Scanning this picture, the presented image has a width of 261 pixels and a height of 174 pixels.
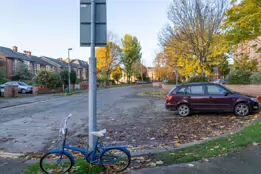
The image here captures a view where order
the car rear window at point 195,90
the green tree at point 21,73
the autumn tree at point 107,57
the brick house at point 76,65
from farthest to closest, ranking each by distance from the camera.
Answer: the brick house at point 76,65, the autumn tree at point 107,57, the green tree at point 21,73, the car rear window at point 195,90

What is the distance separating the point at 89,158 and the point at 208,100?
754 cm

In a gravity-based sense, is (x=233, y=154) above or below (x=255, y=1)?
below

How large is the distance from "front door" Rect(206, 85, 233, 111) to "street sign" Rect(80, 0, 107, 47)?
24.4 ft

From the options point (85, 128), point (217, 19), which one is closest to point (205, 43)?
point (217, 19)

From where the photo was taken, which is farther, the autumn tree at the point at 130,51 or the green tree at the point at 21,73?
the autumn tree at the point at 130,51

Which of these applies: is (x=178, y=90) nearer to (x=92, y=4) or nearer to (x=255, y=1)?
(x=255, y=1)

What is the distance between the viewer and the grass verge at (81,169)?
3.95m

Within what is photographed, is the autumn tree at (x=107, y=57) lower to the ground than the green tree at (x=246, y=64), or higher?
higher

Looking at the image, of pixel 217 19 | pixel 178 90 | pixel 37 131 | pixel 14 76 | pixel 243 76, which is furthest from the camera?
pixel 14 76

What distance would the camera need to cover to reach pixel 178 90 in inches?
421

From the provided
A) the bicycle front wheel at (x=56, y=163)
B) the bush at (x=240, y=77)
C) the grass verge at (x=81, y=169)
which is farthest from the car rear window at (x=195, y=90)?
the bush at (x=240, y=77)

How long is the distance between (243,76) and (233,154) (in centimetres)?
2027

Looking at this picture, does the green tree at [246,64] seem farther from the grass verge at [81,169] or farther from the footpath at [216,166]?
the grass verge at [81,169]

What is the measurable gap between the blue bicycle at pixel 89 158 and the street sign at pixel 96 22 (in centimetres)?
163
